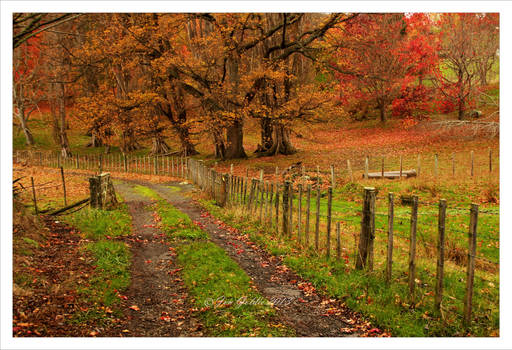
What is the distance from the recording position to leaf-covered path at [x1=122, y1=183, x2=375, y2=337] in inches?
241

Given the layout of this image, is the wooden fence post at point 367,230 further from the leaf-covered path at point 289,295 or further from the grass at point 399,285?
the leaf-covered path at point 289,295

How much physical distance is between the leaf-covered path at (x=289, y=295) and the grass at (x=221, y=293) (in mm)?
284

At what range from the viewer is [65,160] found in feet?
105

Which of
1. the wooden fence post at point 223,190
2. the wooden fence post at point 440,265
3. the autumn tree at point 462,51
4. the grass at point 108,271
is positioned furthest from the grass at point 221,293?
the autumn tree at point 462,51

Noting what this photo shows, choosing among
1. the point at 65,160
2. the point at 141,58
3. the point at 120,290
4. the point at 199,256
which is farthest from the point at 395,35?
the point at 120,290

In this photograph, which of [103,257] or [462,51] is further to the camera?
[462,51]

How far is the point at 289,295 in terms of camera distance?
24.0ft

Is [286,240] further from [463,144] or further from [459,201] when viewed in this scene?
[463,144]

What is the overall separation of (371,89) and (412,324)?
120ft

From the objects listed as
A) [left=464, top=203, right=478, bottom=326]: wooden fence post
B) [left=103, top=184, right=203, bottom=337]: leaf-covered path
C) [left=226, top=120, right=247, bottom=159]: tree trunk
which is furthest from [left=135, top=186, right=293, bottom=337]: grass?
[left=226, top=120, right=247, bottom=159]: tree trunk

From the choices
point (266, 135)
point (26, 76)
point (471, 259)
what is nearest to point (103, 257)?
point (471, 259)

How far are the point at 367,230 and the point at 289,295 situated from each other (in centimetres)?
202

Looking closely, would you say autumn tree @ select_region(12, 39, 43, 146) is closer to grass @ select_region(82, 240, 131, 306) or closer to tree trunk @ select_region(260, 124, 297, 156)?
tree trunk @ select_region(260, 124, 297, 156)

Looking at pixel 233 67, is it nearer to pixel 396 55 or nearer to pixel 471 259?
pixel 396 55
